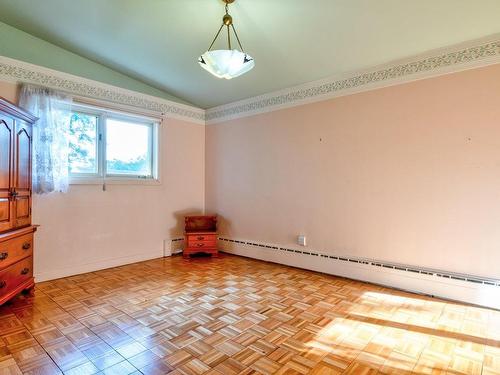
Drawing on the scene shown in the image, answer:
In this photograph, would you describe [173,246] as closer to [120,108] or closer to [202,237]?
[202,237]

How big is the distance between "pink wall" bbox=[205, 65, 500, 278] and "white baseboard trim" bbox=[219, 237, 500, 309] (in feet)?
0.36

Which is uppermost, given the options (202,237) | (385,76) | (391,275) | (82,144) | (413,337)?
(385,76)

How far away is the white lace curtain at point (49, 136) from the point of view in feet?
9.80

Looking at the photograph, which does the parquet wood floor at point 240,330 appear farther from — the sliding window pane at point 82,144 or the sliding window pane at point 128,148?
the sliding window pane at point 128,148

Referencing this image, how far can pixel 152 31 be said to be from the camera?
2.89 m

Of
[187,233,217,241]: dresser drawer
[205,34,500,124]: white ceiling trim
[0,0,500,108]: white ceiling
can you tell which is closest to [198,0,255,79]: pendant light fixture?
[0,0,500,108]: white ceiling

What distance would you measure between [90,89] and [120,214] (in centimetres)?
160

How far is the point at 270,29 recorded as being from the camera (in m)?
2.70

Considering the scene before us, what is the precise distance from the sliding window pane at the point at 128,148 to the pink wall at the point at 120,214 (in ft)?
0.70

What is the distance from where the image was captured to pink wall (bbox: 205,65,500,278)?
8.34 ft

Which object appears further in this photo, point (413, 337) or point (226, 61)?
point (226, 61)

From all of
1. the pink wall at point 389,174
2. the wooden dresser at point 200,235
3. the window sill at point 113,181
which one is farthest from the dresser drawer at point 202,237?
the window sill at point 113,181

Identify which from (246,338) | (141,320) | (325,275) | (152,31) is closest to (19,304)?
(141,320)

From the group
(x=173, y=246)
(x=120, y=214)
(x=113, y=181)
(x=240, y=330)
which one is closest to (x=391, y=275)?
(x=240, y=330)
